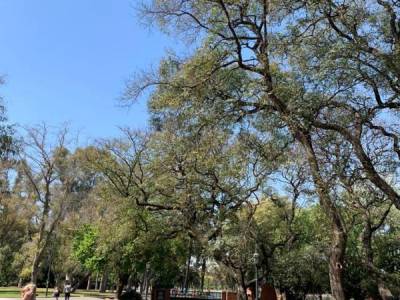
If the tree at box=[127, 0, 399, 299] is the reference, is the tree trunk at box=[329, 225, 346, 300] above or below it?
below

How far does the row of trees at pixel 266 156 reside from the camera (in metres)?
11.2

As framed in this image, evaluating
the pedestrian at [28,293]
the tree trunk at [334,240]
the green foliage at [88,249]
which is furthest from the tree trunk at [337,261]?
the green foliage at [88,249]

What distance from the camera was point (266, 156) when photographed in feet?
48.9

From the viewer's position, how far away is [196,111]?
1309 centimetres

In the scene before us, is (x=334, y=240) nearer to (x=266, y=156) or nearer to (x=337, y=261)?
(x=337, y=261)

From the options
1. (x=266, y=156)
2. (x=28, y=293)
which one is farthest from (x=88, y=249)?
(x=28, y=293)

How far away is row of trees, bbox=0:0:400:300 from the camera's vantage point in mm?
11195

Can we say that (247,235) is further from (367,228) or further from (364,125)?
(364,125)

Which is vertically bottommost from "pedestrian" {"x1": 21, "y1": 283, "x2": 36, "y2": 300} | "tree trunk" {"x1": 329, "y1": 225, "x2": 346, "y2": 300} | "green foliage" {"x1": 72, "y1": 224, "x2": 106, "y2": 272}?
"pedestrian" {"x1": 21, "y1": 283, "x2": 36, "y2": 300}

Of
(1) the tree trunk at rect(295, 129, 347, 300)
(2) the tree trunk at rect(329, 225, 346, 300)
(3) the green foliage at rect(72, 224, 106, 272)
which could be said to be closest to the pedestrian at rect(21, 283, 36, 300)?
(1) the tree trunk at rect(295, 129, 347, 300)

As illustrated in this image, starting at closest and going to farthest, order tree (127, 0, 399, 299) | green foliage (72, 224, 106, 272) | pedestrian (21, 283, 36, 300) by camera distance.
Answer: pedestrian (21, 283, 36, 300)
tree (127, 0, 399, 299)
green foliage (72, 224, 106, 272)

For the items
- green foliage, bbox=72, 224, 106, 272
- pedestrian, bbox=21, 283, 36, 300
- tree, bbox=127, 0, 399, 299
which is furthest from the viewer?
green foliage, bbox=72, 224, 106, 272

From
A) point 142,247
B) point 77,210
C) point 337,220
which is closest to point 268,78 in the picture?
point 337,220

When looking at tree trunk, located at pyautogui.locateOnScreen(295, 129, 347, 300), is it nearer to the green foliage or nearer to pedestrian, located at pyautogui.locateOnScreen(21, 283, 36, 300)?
pedestrian, located at pyautogui.locateOnScreen(21, 283, 36, 300)
